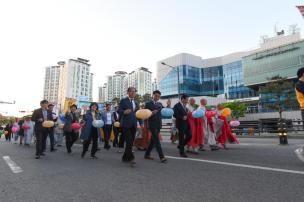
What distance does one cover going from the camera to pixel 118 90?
152375 millimetres

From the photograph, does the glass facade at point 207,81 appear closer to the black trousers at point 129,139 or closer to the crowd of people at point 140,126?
the crowd of people at point 140,126

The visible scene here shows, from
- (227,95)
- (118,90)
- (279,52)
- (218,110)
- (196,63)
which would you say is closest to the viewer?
(218,110)

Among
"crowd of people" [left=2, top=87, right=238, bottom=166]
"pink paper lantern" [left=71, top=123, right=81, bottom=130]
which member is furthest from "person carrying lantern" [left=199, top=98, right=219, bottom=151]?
"pink paper lantern" [left=71, top=123, right=81, bottom=130]

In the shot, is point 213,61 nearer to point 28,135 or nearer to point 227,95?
point 227,95

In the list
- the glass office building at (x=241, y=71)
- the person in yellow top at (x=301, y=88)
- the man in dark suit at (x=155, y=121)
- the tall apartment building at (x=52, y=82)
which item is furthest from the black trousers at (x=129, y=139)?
the tall apartment building at (x=52, y=82)

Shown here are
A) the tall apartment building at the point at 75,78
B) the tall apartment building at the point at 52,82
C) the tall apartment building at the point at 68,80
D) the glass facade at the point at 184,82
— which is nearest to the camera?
the glass facade at the point at 184,82

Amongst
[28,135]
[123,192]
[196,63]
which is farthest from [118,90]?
[123,192]

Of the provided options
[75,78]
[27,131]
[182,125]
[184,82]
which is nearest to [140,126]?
[182,125]

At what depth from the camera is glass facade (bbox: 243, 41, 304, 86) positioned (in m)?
62.0

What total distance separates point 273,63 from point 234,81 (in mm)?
21434

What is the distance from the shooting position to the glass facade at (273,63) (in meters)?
62.0

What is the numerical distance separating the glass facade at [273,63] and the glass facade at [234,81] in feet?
33.8

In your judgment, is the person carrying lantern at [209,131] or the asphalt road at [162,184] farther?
the person carrying lantern at [209,131]

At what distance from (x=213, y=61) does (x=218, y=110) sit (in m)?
90.8
